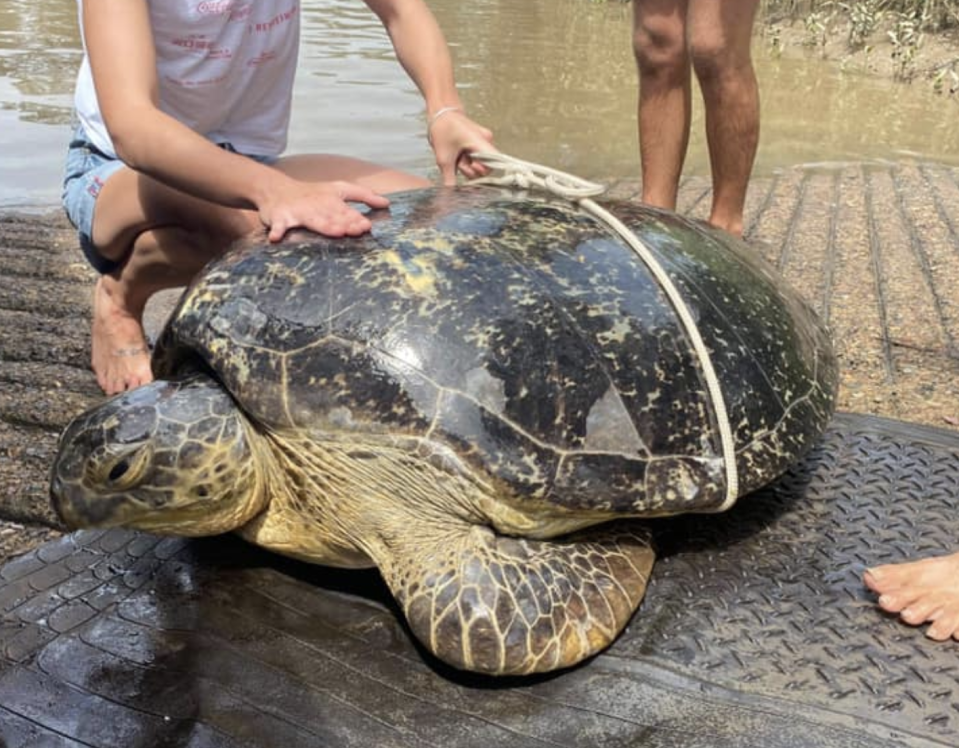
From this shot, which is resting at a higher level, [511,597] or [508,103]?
[511,597]

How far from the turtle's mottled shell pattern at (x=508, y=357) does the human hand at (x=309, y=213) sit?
2 centimetres

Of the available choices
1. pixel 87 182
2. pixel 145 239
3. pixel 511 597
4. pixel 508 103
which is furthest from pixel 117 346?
pixel 508 103

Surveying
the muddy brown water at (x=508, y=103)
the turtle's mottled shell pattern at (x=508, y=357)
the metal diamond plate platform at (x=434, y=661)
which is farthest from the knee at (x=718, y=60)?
Answer: the muddy brown water at (x=508, y=103)

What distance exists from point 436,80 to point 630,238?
88 cm

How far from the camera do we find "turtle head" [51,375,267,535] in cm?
147

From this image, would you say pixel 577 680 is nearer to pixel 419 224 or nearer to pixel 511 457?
→ pixel 511 457

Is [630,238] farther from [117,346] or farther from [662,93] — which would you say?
[662,93]

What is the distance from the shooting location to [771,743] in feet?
4.27

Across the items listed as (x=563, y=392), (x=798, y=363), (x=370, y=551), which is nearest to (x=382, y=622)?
(x=370, y=551)

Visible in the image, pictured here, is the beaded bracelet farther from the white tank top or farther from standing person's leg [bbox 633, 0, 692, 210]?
standing person's leg [bbox 633, 0, 692, 210]

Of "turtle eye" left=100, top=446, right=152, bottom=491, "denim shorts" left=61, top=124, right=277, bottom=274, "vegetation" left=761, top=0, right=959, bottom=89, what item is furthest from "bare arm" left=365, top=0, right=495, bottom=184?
"vegetation" left=761, top=0, right=959, bottom=89

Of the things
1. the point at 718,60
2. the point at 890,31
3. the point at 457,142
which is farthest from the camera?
the point at 890,31

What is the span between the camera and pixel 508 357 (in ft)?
4.84

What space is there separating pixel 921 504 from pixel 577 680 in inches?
36.4
